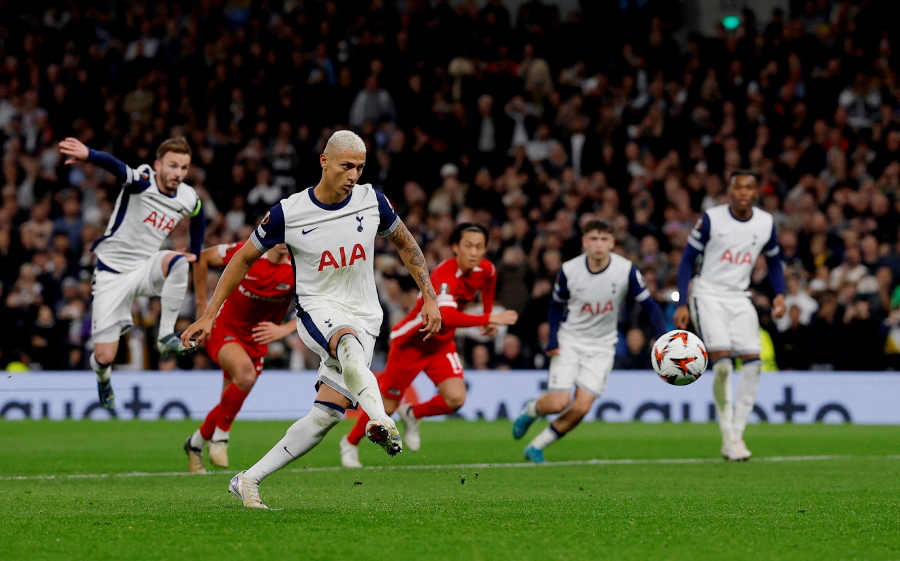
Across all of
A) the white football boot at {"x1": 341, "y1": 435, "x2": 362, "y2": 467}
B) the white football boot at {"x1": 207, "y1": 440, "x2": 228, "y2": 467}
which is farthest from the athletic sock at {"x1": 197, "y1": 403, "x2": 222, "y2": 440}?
the white football boot at {"x1": 341, "y1": 435, "x2": 362, "y2": 467}

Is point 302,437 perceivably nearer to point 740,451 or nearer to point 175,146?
point 175,146

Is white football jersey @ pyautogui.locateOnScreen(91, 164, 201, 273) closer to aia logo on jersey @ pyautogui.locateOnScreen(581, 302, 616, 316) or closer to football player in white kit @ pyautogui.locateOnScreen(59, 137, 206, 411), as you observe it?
football player in white kit @ pyautogui.locateOnScreen(59, 137, 206, 411)

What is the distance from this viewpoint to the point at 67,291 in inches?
783

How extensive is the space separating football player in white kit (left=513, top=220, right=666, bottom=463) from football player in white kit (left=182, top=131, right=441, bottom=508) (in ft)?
14.8

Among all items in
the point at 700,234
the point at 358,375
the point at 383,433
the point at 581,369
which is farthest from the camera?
the point at 700,234

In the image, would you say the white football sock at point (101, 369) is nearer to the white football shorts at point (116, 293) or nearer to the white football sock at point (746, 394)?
the white football shorts at point (116, 293)

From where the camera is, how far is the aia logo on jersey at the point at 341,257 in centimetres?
736

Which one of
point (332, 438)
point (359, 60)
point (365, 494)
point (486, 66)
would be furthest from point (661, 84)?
point (365, 494)

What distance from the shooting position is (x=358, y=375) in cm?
695

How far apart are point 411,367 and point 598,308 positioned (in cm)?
194

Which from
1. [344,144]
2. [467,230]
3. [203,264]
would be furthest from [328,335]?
[467,230]

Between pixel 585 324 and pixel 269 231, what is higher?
pixel 269 231

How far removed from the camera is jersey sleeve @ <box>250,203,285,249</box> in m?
7.21

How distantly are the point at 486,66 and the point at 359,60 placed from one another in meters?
2.56
